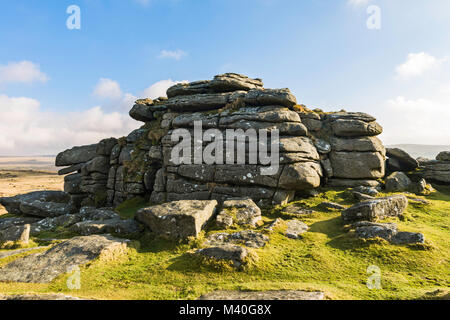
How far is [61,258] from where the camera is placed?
12.4 metres

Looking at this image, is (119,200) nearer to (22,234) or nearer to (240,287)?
(22,234)

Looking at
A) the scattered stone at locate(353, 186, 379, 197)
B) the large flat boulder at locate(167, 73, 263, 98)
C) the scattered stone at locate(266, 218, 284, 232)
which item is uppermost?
the large flat boulder at locate(167, 73, 263, 98)

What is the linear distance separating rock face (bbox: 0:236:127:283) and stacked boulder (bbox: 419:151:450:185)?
3421 cm

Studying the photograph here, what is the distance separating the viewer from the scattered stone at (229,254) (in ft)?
37.5

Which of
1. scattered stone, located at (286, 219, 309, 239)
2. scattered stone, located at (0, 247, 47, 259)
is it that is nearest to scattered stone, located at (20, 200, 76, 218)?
scattered stone, located at (0, 247, 47, 259)

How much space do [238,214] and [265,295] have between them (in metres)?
9.15

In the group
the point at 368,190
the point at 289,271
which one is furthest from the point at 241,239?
the point at 368,190

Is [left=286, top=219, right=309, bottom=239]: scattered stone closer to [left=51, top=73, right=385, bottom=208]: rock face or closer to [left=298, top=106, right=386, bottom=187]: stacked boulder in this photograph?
[left=51, top=73, right=385, bottom=208]: rock face

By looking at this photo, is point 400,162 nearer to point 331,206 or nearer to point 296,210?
point 331,206

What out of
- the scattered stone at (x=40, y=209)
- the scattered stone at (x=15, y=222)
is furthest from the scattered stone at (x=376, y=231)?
the scattered stone at (x=15, y=222)

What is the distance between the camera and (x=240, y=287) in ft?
31.3

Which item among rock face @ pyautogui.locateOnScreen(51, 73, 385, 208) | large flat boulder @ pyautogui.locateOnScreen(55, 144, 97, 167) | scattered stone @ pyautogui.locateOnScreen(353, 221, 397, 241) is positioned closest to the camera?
scattered stone @ pyautogui.locateOnScreen(353, 221, 397, 241)

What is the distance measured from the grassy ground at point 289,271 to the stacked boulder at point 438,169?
48.8 ft

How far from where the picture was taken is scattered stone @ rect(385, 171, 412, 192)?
78.4ft
